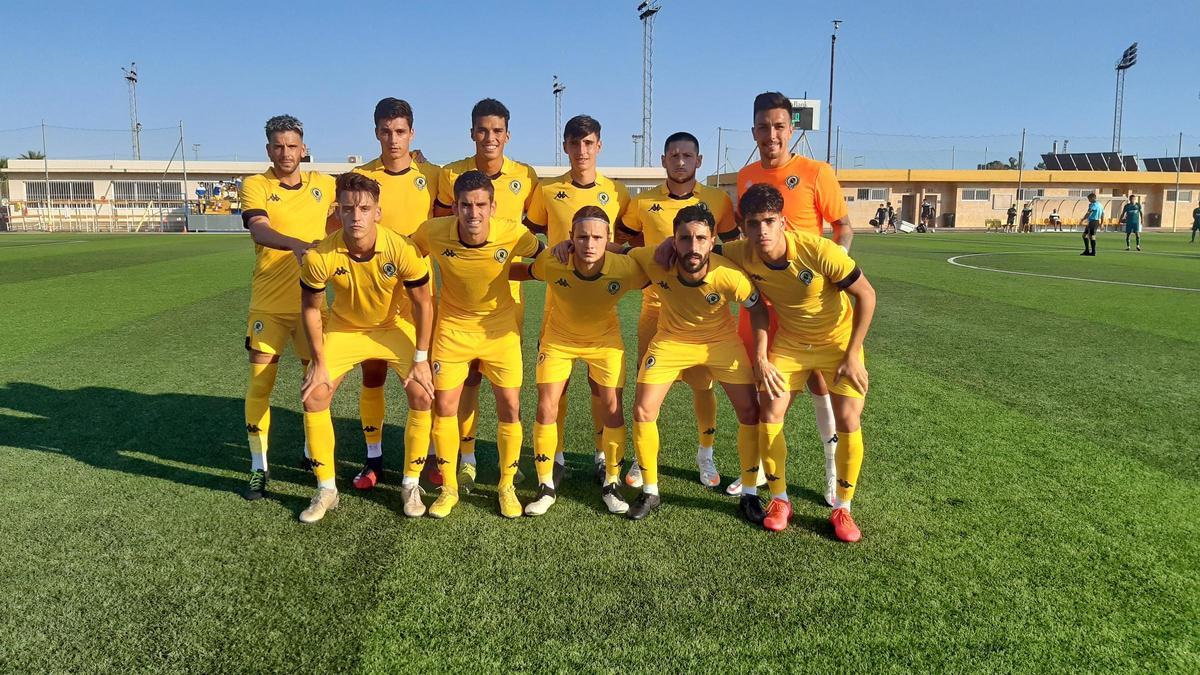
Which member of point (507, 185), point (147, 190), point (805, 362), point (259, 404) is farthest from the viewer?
point (147, 190)

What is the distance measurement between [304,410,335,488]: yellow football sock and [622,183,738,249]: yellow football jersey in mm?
2282

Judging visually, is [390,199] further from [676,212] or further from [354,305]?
[676,212]

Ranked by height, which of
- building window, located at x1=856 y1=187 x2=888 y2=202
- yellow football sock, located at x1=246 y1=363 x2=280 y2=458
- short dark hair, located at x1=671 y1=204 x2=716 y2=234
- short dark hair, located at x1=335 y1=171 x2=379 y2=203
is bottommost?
yellow football sock, located at x1=246 y1=363 x2=280 y2=458

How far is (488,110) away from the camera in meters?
4.90

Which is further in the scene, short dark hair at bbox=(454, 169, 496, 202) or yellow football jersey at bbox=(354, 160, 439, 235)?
yellow football jersey at bbox=(354, 160, 439, 235)

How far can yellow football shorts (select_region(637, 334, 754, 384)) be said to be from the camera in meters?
4.43

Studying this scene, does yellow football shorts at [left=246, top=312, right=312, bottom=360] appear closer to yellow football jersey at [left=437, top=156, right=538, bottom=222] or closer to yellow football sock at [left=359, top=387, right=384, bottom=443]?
yellow football sock at [left=359, top=387, right=384, bottom=443]

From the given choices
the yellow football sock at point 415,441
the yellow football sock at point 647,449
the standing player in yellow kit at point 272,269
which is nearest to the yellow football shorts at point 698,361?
the yellow football sock at point 647,449

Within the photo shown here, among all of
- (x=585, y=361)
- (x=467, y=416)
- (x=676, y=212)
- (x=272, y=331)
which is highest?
(x=676, y=212)

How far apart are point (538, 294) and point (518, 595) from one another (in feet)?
38.9

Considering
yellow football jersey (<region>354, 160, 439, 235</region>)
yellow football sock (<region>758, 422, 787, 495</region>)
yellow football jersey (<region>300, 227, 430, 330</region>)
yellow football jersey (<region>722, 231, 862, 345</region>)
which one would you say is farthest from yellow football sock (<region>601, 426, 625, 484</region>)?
yellow football jersey (<region>354, 160, 439, 235</region>)

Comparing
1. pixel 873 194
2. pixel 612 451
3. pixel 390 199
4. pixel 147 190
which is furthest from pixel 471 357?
pixel 147 190

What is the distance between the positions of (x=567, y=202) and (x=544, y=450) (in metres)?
1.67

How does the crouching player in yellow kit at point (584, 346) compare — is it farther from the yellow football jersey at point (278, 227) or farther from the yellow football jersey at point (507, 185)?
the yellow football jersey at point (278, 227)
